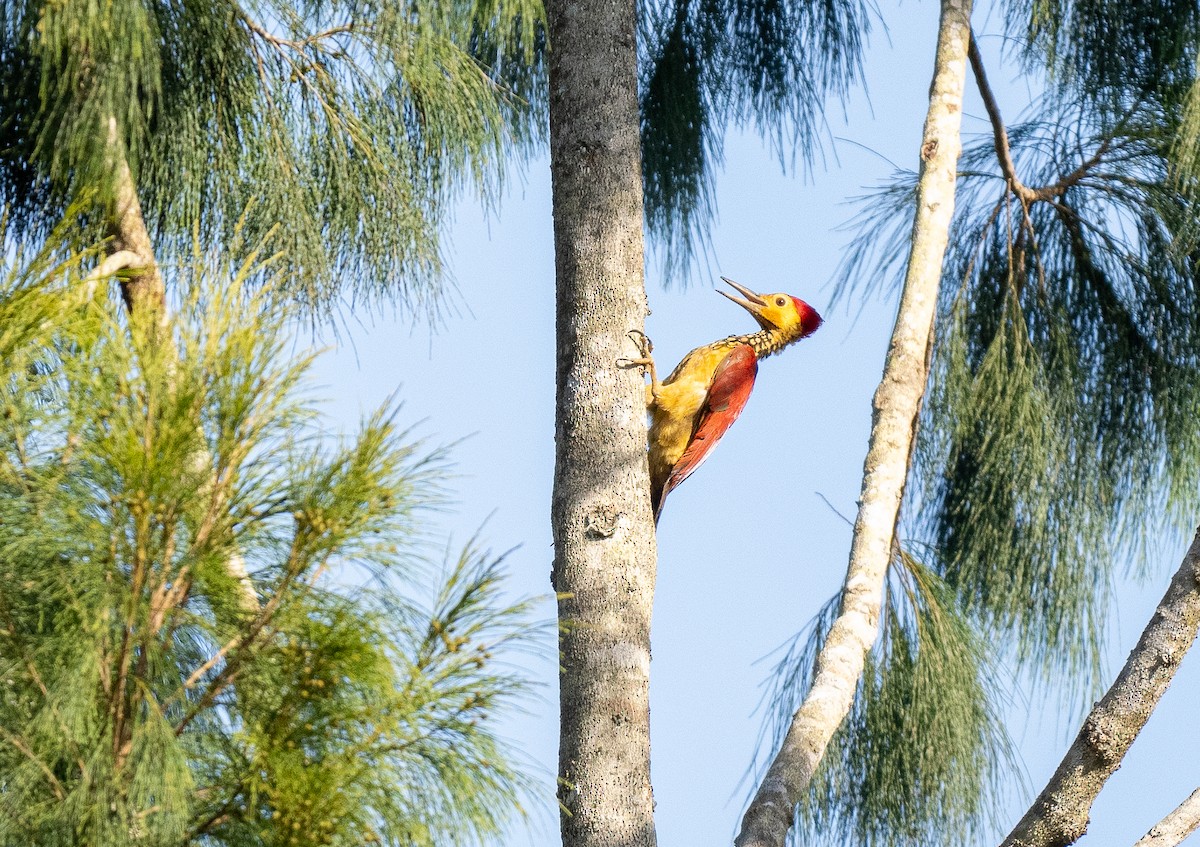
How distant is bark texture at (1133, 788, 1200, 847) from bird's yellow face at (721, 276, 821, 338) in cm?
204

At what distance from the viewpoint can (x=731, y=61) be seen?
3.55 metres

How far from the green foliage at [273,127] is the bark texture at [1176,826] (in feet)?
4.96

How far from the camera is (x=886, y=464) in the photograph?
8.73 feet

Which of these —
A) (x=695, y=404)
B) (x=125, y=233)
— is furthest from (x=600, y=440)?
(x=695, y=404)

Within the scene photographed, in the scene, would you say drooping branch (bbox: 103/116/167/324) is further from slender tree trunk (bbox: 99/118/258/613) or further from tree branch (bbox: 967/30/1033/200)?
tree branch (bbox: 967/30/1033/200)

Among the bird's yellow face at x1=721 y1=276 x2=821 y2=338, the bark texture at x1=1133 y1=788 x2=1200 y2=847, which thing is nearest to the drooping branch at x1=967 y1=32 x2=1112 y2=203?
the bird's yellow face at x1=721 y1=276 x2=821 y2=338

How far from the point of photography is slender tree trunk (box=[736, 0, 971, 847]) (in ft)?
7.24

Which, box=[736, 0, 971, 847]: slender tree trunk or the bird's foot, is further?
box=[736, 0, 971, 847]: slender tree trunk

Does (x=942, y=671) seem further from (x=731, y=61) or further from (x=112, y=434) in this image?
(x=112, y=434)

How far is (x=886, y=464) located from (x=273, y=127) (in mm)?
1314

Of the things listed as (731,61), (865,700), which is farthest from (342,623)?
(731,61)

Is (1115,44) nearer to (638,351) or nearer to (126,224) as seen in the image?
(638,351)

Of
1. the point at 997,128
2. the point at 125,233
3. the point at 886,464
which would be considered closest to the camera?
the point at 125,233

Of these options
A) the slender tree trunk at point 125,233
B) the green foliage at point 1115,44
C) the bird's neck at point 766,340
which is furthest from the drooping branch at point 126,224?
the green foliage at point 1115,44
